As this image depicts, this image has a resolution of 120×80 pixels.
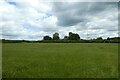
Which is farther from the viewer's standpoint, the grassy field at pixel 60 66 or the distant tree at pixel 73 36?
the distant tree at pixel 73 36

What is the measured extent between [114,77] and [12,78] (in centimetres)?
518

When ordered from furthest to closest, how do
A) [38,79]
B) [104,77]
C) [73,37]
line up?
[73,37] < [104,77] < [38,79]

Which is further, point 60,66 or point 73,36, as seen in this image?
point 73,36

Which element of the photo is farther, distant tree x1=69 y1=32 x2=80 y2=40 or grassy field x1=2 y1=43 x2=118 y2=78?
distant tree x1=69 y1=32 x2=80 y2=40

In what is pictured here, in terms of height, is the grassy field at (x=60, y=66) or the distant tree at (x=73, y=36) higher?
the distant tree at (x=73, y=36)

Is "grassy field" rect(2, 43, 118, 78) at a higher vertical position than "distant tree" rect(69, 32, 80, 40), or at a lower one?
lower

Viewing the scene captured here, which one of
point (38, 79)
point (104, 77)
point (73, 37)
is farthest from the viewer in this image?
point (73, 37)

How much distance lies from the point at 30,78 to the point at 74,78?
220 centimetres

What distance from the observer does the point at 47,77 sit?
9430 mm

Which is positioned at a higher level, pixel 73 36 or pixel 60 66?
pixel 73 36

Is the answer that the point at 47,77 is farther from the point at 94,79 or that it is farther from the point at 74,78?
the point at 94,79

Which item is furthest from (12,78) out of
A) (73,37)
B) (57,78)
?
(73,37)

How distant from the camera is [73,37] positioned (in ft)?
371

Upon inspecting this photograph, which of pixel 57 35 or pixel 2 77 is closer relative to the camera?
pixel 2 77
